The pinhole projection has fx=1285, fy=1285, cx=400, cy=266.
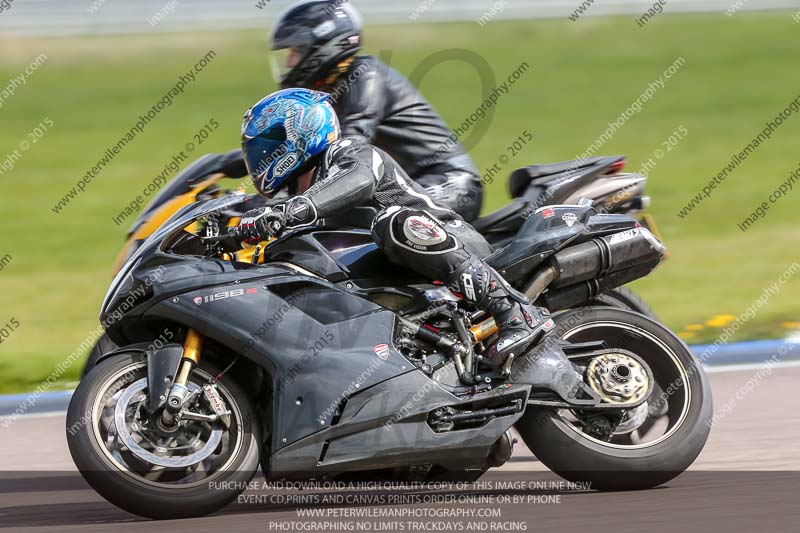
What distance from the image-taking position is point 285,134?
5.14 m

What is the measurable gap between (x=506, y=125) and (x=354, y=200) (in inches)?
530

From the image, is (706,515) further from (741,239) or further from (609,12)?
(609,12)

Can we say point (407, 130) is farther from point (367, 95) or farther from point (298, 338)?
point (298, 338)

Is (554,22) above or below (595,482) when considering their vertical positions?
below

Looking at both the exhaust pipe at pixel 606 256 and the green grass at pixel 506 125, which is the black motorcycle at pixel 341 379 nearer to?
the exhaust pipe at pixel 606 256

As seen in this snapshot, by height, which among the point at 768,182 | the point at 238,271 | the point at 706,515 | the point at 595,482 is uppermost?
the point at 238,271

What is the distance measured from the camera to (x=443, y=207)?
5422 millimetres

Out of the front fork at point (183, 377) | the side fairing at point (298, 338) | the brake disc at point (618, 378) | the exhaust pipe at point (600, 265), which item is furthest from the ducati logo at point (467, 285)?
the front fork at point (183, 377)

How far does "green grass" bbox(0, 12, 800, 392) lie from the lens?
10984 mm

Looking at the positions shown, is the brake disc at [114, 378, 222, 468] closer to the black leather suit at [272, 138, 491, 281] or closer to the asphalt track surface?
the asphalt track surface

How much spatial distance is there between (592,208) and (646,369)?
80cm

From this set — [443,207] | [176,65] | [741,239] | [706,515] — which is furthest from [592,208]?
[176,65]

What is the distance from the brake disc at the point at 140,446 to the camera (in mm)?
4695

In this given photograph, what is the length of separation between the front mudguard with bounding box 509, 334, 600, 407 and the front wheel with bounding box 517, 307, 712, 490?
3.3 inches
